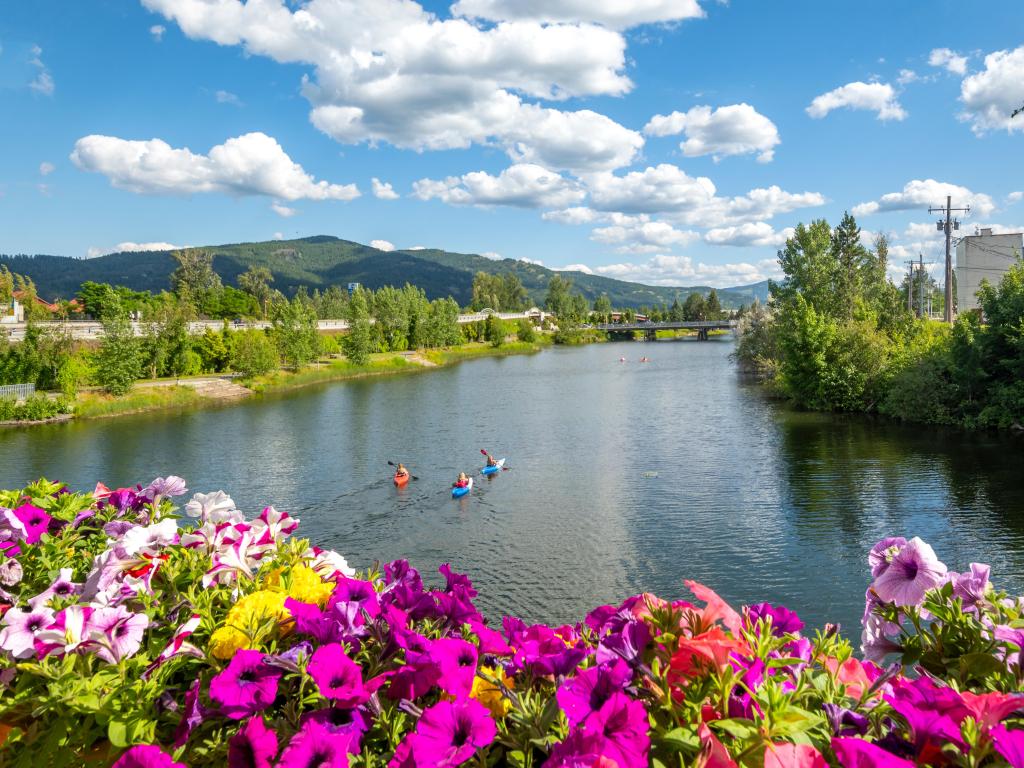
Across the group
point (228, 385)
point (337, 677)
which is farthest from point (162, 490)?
point (228, 385)

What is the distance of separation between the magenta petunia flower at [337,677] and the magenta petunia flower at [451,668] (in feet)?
0.79

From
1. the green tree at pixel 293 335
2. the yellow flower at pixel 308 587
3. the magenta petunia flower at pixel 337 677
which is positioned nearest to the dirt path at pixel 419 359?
the green tree at pixel 293 335

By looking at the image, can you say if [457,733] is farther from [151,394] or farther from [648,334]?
[648,334]

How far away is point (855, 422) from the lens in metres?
37.9

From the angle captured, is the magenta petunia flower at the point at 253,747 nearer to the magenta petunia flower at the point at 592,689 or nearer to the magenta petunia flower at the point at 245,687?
the magenta petunia flower at the point at 245,687

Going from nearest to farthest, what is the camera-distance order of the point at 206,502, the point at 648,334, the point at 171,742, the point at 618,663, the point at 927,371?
1. the point at 618,663
2. the point at 171,742
3. the point at 206,502
4. the point at 927,371
5. the point at 648,334

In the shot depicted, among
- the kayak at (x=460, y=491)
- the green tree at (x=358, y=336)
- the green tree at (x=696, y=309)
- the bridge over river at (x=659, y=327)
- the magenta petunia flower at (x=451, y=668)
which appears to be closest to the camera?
the magenta petunia flower at (x=451, y=668)

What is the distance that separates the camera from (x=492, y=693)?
8.17 ft

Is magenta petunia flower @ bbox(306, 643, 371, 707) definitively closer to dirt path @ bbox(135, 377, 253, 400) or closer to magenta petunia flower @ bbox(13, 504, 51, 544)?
magenta petunia flower @ bbox(13, 504, 51, 544)

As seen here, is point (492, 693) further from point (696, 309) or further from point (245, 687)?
point (696, 309)

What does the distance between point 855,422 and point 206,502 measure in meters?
39.8

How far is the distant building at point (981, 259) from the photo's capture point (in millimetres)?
59250

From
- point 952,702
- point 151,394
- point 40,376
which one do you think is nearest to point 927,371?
point 952,702

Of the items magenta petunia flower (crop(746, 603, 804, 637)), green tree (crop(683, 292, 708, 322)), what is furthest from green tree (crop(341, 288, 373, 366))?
green tree (crop(683, 292, 708, 322))
